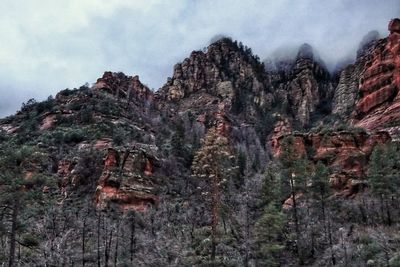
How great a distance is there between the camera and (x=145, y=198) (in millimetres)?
59125

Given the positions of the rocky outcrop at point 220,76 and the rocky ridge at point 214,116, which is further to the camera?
the rocky outcrop at point 220,76

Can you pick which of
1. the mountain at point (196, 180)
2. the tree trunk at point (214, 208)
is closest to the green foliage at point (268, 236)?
the mountain at point (196, 180)

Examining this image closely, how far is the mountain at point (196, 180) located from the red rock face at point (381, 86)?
0.32 m

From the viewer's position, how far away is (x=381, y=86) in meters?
88.4

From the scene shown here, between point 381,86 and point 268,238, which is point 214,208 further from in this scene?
point 381,86

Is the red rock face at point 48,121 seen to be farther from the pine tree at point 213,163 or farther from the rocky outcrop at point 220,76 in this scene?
the pine tree at point 213,163

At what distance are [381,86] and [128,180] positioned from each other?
2266 inches

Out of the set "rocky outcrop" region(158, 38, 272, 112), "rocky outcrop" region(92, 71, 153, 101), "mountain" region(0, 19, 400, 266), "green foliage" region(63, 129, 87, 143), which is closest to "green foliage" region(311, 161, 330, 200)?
"mountain" region(0, 19, 400, 266)

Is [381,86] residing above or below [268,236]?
above

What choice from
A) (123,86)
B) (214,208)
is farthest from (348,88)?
(214,208)

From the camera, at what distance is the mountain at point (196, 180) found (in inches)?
1220

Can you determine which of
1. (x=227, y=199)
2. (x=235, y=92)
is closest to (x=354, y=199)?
(x=227, y=199)

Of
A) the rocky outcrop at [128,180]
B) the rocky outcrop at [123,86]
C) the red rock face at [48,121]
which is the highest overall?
the rocky outcrop at [123,86]

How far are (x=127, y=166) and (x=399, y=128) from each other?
44.4m
